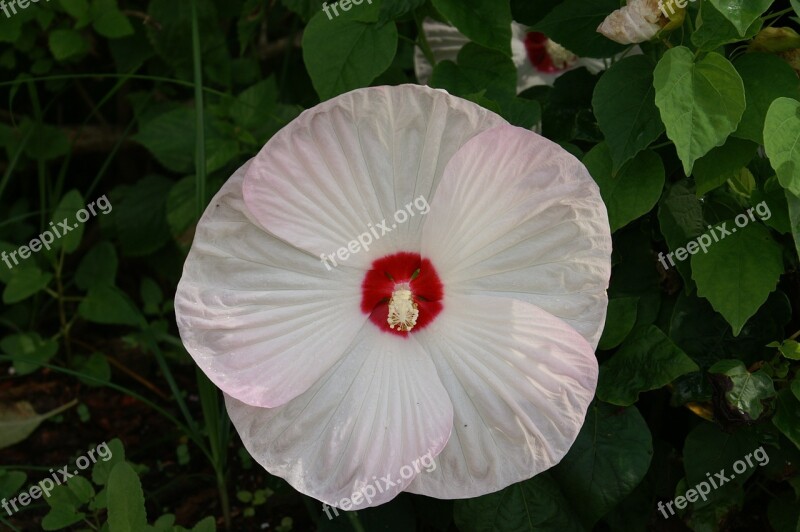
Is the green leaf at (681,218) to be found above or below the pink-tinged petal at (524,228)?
below

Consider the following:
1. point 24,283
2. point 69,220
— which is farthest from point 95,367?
point 69,220

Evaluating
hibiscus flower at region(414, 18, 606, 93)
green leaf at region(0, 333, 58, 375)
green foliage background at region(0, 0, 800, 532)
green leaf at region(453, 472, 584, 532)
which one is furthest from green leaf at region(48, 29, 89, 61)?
green leaf at region(453, 472, 584, 532)

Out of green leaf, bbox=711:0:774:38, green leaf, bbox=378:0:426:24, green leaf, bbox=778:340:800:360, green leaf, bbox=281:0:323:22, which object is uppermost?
green leaf, bbox=281:0:323:22

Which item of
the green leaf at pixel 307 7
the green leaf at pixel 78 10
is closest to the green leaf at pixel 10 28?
the green leaf at pixel 78 10

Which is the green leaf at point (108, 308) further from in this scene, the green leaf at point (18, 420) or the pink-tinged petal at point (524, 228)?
the pink-tinged petal at point (524, 228)

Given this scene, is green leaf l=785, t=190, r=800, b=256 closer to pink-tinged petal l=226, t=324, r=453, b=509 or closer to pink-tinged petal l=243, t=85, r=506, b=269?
pink-tinged petal l=243, t=85, r=506, b=269
